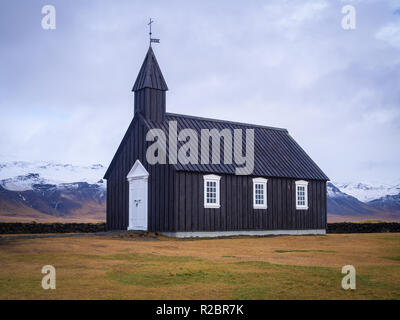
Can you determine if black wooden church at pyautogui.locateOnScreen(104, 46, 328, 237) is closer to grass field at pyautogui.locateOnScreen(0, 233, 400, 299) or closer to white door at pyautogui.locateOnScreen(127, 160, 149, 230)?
white door at pyautogui.locateOnScreen(127, 160, 149, 230)

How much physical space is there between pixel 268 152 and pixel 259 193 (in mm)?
3598

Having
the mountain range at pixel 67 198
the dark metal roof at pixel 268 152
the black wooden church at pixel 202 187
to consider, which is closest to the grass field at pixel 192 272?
the black wooden church at pixel 202 187

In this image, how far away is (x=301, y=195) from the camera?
31.5 meters

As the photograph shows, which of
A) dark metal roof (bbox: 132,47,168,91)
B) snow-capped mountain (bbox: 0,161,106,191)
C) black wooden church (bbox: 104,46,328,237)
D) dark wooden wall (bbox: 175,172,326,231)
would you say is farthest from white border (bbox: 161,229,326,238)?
snow-capped mountain (bbox: 0,161,106,191)

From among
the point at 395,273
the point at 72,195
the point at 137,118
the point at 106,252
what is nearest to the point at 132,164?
the point at 137,118

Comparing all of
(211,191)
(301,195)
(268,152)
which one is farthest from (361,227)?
(211,191)

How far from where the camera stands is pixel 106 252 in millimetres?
16969

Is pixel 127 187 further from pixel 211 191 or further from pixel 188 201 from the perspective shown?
pixel 211 191

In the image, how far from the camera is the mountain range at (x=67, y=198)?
73.8 m

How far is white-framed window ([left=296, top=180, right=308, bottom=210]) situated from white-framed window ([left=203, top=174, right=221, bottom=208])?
6509 mm

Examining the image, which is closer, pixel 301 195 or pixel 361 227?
pixel 301 195

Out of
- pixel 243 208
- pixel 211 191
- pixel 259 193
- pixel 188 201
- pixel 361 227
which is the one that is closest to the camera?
pixel 188 201

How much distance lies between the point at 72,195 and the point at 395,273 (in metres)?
80.3
